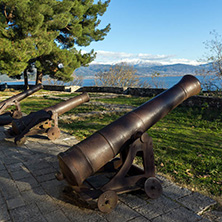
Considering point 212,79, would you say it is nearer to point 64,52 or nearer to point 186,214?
point 186,214

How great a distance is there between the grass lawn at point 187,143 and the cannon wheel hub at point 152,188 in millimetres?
765

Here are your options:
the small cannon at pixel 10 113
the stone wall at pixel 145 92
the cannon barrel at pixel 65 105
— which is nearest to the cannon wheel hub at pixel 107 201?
the cannon barrel at pixel 65 105

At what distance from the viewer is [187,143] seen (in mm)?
6027

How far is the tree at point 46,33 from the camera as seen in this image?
17.5m

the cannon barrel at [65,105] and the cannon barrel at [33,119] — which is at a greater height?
the cannon barrel at [65,105]

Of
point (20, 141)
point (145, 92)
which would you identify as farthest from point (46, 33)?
point (20, 141)

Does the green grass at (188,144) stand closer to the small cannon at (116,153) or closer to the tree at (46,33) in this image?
the small cannon at (116,153)

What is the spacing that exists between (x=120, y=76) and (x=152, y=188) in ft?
126

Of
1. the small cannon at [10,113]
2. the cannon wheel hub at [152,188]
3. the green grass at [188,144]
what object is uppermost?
the small cannon at [10,113]

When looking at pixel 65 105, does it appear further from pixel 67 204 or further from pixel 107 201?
pixel 107 201

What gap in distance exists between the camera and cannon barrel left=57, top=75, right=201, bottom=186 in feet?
9.13

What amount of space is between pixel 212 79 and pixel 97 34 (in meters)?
17.6

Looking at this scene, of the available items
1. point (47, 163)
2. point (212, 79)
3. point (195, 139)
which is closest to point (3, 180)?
point (47, 163)

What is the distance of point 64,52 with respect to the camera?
22.2 meters
